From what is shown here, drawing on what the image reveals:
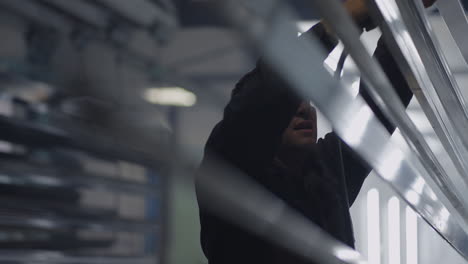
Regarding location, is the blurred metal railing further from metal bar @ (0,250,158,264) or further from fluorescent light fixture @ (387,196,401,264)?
fluorescent light fixture @ (387,196,401,264)

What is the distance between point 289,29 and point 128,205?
0.07 metres

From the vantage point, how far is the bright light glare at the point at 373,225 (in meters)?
0.88

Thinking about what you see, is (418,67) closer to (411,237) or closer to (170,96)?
(170,96)

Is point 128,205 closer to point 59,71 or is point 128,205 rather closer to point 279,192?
point 59,71

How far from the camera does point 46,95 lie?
0.27ft

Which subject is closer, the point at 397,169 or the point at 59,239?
the point at 59,239

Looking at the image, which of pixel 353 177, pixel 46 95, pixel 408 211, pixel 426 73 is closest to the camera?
pixel 46 95

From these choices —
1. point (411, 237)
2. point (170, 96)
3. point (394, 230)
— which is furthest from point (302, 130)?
point (411, 237)

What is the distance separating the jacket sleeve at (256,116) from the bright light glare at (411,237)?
890mm

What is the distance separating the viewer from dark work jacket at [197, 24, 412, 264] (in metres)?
0.20

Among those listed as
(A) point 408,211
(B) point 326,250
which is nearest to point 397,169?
(B) point 326,250

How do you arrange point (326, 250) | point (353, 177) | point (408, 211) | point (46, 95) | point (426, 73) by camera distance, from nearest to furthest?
point (46, 95), point (326, 250), point (426, 73), point (353, 177), point (408, 211)

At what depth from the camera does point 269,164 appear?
318 millimetres

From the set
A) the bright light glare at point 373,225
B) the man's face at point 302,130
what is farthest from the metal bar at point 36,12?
the bright light glare at point 373,225
